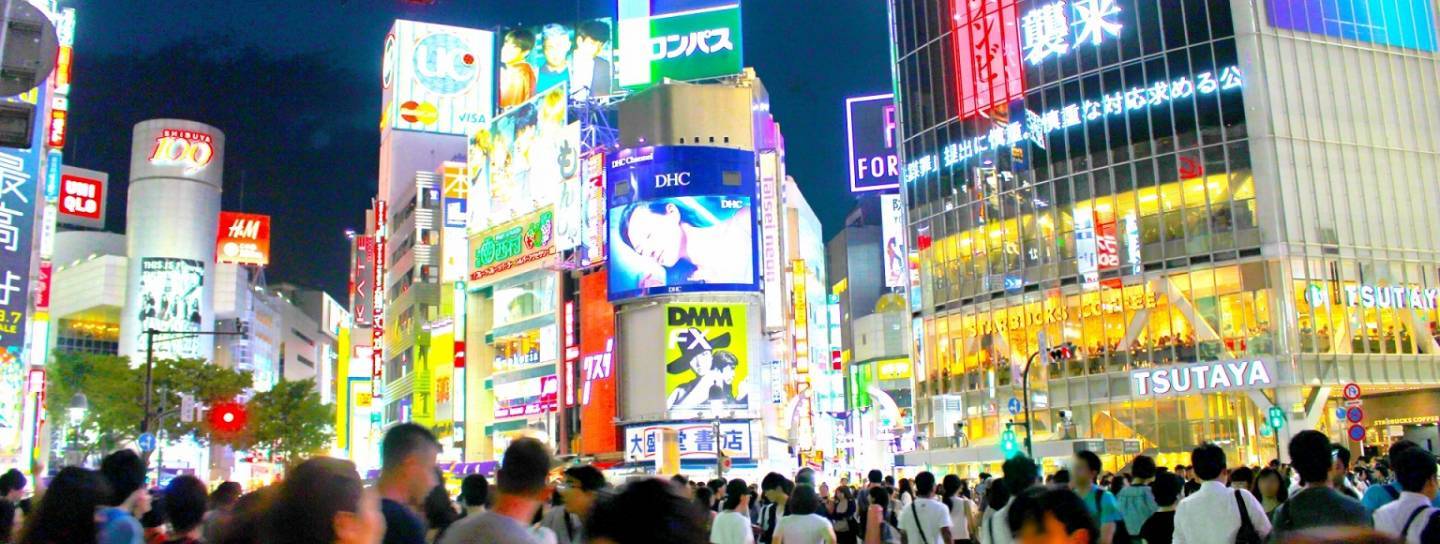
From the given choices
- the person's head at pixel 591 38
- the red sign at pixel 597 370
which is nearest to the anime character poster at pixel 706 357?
the red sign at pixel 597 370

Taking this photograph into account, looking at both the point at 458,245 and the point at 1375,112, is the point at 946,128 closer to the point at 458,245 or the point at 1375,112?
the point at 1375,112

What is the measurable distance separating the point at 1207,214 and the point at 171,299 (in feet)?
255

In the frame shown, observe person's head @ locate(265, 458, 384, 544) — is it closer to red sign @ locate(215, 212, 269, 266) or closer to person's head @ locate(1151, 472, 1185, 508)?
person's head @ locate(1151, 472, 1185, 508)

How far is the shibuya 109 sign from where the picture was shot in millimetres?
60844

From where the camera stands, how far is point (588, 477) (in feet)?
28.2

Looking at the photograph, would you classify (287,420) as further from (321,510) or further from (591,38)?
(321,510)

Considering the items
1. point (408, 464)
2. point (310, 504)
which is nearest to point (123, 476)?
point (408, 464)

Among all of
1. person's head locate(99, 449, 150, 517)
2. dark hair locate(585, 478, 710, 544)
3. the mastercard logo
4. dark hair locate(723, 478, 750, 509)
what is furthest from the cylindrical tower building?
dark hair locate(585, 478, 710, 544)

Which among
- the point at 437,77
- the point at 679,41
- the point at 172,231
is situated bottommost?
the point at 172,231

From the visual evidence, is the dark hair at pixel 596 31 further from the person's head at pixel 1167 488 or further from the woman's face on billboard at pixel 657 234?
the person's head at pixel 1167 488

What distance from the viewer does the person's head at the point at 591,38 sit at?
71.6m

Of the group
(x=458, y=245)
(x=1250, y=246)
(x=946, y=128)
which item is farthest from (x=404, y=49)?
(x=1250, y=246)

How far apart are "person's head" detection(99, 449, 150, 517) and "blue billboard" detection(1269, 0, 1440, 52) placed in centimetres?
4609

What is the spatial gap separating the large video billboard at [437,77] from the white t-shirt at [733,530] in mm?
83105
